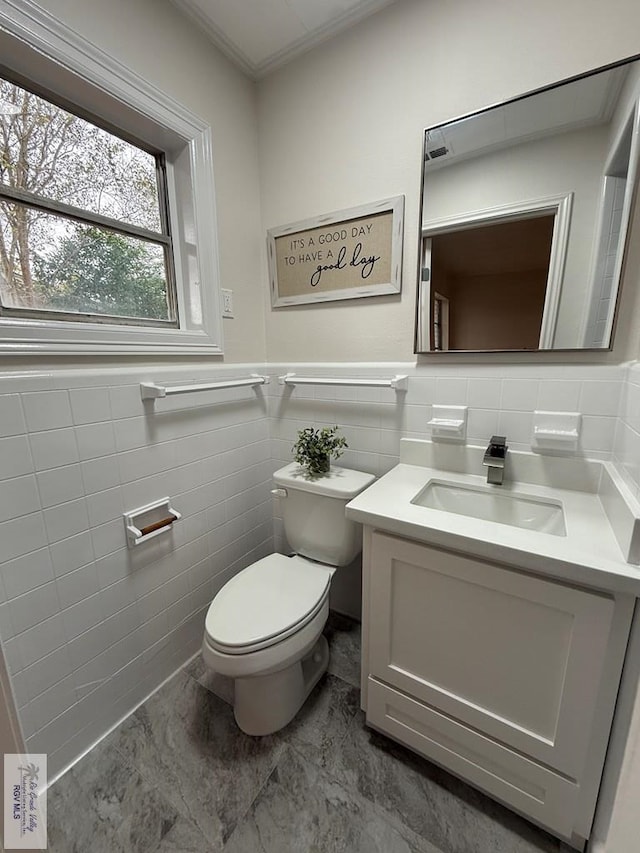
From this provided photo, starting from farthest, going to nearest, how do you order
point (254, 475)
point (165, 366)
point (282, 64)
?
1. point (254, 475)
2. point (282, 64)
3. point (165, 366)

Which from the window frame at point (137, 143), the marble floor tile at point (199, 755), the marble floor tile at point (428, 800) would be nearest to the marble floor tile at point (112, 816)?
the marble floor tile at point (199, 755)

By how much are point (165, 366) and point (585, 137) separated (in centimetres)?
→ 145

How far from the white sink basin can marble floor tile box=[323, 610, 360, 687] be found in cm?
75

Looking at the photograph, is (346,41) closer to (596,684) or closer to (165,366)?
(165,366)

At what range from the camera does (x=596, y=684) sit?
2.38 ft

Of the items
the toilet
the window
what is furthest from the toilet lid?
the window

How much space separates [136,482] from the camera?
1.15 meters

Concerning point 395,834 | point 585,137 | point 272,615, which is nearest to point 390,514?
point 272,615

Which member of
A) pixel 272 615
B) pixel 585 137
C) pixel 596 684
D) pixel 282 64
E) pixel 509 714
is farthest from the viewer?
pixel 282 64

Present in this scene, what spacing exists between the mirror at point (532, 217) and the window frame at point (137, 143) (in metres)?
0.82

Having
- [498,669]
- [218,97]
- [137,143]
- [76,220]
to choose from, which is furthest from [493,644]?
[218,97]

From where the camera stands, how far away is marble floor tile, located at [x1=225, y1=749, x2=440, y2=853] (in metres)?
0.86

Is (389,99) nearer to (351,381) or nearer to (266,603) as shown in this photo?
(351,381)

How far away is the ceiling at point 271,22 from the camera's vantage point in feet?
3.67
